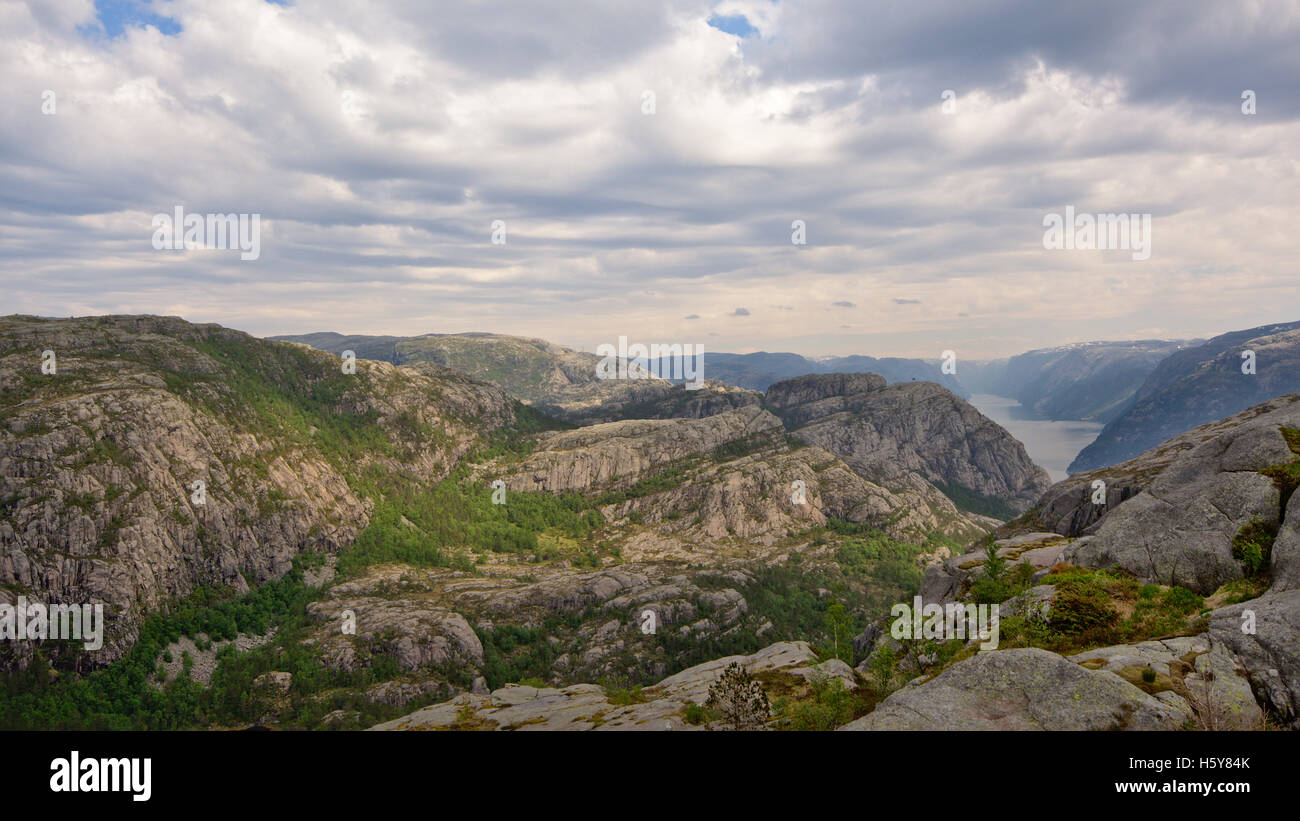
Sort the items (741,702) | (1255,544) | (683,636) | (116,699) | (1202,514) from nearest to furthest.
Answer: (1255,544) < (741,702) < (1202,514) < (116,699) < (683,636)

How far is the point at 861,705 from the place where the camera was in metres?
36.7

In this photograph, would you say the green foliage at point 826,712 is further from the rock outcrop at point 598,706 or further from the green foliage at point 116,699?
the green foliage at point 116,699

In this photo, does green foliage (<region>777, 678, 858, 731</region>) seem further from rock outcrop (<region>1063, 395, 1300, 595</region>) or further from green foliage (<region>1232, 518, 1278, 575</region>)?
green foliage (<region>1232, 518, 1278, 575</region>)

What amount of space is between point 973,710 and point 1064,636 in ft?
48.7

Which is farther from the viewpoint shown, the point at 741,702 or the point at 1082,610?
the point at 741,702

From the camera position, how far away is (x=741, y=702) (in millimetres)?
35250

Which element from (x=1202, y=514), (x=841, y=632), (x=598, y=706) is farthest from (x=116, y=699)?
(x=1202, y=514)

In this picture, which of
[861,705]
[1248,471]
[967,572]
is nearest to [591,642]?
[967,572]

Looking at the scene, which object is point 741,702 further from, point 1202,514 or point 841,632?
point 1202,514

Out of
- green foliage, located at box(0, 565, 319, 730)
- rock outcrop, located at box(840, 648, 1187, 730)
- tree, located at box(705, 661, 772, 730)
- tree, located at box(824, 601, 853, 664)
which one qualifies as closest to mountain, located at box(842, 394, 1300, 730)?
rock outcrop, located at box(840, 648, 1187, 730)

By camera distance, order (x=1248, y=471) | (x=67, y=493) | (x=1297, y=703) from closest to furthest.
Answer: (x=1297, y=703) → (x=1248, y=471) → (x=67, y=493)

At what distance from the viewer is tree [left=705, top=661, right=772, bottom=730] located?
35281mm

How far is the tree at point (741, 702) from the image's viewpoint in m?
35.3
